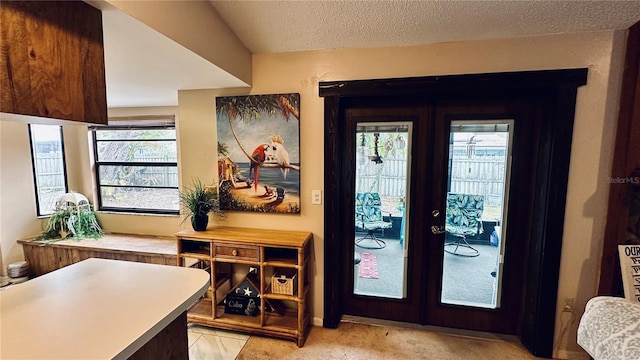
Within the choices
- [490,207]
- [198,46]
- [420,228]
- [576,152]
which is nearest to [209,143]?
[198,46]

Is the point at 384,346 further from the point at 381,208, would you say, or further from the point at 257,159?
the point at 257,159

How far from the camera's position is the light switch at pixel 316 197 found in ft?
7.76

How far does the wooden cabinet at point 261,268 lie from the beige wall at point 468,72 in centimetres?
16

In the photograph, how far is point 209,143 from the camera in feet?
8.38

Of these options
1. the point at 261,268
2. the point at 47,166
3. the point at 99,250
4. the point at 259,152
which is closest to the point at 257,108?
the point at 259,152

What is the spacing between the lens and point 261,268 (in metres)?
2.21

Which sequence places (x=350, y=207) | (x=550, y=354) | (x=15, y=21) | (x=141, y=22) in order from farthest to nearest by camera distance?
1. (x=350, y=207)
2. (x=550, y=354)
3. (x=141, y=22)
4. (x=15, y=21)

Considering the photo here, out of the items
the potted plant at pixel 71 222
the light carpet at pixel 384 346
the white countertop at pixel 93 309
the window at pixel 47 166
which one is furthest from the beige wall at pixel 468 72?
the window at pixel 47 166

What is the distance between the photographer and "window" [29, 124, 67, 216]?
3438 mm

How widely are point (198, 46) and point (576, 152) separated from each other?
266 centimetres

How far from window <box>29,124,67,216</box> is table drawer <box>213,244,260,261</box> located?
9.49 feet

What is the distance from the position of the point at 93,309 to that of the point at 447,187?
2.36 meters

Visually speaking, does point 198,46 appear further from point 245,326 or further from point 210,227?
point 245,326

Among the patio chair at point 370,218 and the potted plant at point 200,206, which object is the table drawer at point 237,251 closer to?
the potted plant at point 200,206
